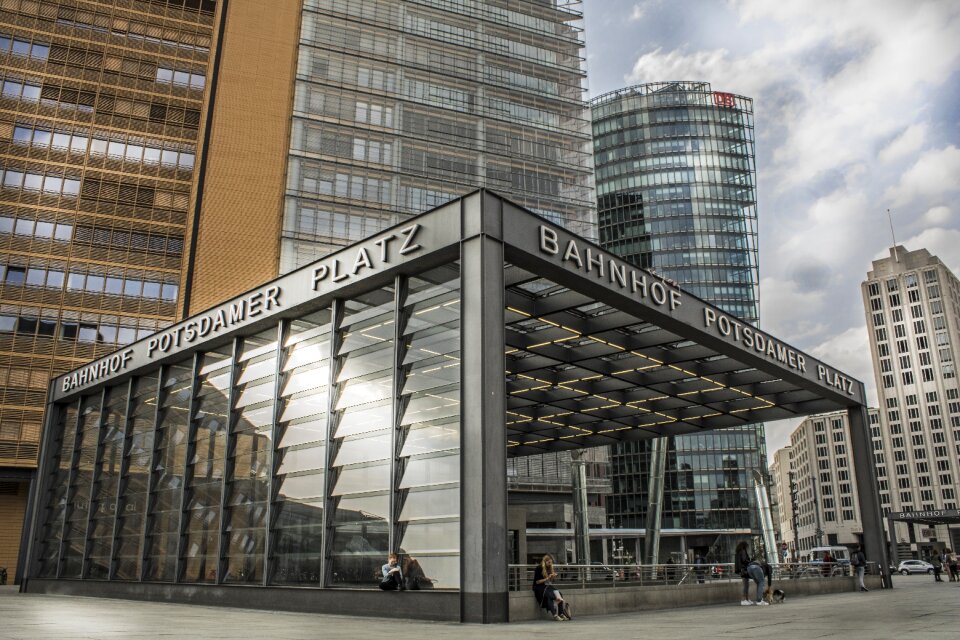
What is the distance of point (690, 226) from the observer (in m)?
116

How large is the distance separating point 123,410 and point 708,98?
373ft

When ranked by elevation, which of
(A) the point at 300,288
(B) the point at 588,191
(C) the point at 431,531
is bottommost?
(C) the point at 431,531

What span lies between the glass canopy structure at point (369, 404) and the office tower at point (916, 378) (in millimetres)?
144217

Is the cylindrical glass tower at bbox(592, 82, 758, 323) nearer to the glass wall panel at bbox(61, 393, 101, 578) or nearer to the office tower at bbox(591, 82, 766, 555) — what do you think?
the office tower at bbox(591, 82, 766, 555)

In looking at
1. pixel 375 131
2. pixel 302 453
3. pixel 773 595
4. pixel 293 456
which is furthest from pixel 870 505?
pixel 375 131

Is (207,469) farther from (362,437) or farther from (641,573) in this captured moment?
(641,573)

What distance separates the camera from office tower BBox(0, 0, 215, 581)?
49406mm

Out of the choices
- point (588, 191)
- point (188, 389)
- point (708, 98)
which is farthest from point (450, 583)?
point (708, 98)

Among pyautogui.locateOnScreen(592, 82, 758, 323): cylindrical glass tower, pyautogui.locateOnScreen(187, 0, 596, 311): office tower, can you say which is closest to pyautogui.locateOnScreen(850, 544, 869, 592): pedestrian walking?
pyautogui.locateOnScreen(187, 0, 596, 311): office tower

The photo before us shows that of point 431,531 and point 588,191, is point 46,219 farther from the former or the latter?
point 431,531

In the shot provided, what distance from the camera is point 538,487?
5947 cm

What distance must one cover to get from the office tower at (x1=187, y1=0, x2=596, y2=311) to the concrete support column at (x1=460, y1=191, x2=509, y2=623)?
42.5 metres

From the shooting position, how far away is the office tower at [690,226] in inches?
4400

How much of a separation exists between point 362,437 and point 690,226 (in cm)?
10644
